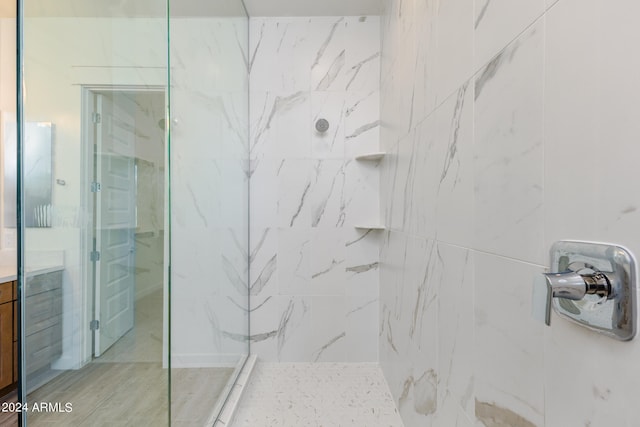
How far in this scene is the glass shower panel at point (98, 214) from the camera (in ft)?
3.29

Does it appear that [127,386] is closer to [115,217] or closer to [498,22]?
[115,217]

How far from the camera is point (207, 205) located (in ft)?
5.38

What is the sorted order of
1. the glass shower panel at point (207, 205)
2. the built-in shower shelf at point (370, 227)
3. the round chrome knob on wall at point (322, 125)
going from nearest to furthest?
the glass shower panel at point (207, 205)
the built-in shower shelf at point (370, 227)
the round chrome knob on wall at point (322, 125)

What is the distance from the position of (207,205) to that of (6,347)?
1.55m

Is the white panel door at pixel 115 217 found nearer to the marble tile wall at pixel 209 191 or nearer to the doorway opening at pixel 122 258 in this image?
the doorway opening at pixel 122 258

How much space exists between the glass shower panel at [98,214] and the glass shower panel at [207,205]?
0.08 m

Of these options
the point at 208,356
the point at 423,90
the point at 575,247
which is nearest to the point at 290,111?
the point at 423,90

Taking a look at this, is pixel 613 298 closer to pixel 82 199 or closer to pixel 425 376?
pixel 425 376

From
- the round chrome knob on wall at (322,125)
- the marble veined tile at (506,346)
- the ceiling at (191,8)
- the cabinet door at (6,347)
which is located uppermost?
the ceiling at (191,8)

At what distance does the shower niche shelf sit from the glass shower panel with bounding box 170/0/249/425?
86 cm

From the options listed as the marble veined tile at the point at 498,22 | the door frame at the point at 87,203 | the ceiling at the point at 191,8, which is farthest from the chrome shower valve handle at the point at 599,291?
the ceiling at the point at 191,8

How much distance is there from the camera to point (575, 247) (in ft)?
1.57

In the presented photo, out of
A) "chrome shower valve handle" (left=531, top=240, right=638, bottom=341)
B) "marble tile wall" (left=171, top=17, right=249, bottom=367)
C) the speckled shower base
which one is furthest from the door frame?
"chrome shower valve handle" (left=531, top=240, right=638, bottom=341)

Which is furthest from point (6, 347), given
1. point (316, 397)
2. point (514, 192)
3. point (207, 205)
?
point (514, 192)
